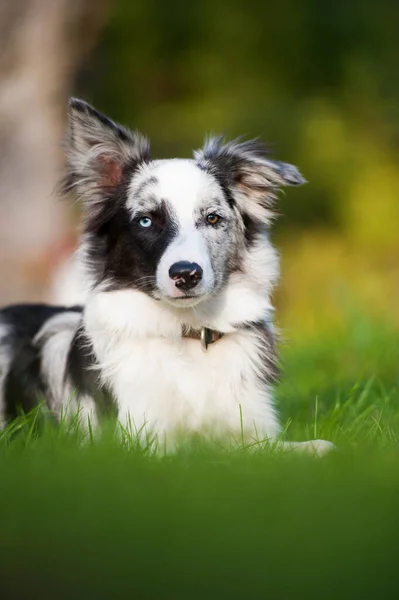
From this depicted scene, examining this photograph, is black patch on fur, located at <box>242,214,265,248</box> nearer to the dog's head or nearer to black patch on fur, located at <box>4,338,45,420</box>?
the dog's head

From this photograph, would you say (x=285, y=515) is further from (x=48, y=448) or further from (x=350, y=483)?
(x=48, y=448)

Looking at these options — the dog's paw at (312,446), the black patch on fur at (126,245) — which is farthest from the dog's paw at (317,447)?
the black patch on fur at (126,245)

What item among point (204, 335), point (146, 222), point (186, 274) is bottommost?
point (204, 335)

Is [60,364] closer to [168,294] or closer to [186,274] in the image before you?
[168,294]

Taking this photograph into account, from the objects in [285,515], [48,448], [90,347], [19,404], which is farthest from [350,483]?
[19,404]

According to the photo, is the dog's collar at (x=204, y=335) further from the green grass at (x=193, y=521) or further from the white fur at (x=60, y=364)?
the green grass at (x=193, y=521)

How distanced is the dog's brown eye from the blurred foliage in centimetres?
899

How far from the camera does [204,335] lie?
4.66 meters

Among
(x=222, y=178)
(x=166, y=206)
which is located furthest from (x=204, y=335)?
(x=222, y=178)

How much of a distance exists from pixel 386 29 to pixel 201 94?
2903mm

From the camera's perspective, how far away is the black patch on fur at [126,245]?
453 centimetres

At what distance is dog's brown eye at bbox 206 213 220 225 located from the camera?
15.2 feet

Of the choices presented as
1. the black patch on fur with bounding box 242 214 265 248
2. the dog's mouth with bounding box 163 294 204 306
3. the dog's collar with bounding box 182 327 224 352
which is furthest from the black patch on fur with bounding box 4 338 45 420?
the black patch on fur with bounding box 242 214 265 248

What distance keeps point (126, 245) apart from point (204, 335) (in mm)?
590
